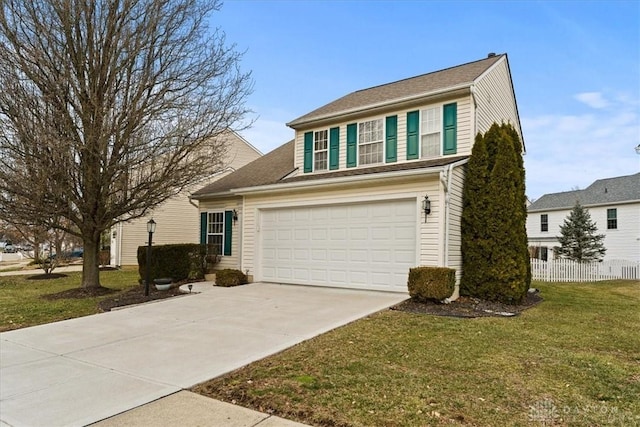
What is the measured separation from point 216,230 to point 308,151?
182 inches

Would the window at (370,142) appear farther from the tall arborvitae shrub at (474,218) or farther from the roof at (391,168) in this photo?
the tall arborvitae shrub at (474,218)

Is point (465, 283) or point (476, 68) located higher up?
point (476, 68)

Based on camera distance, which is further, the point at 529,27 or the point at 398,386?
the point at 529,27

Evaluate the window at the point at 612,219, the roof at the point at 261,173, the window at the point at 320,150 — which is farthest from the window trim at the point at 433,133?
the window at the point at 612,219

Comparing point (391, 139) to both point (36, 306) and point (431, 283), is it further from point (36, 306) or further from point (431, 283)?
point (36, 306)

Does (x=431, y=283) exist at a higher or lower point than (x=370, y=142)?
lower

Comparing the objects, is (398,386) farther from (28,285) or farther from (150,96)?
(28,285)

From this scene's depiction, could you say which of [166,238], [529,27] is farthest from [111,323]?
[166,238]

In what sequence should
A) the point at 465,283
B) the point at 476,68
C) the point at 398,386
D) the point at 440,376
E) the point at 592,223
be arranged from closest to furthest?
1. the point at 398,386
2. the point at 440,376
3. the point at 465,283
4. the point at 476,68
5. the point at 592,223

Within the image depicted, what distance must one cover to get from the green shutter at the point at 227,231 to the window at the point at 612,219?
2412 cm

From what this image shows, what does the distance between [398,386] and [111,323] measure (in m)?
5.81

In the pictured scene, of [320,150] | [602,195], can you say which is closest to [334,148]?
[320,150]

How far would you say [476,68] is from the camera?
482 inches

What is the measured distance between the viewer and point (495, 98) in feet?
40.2
